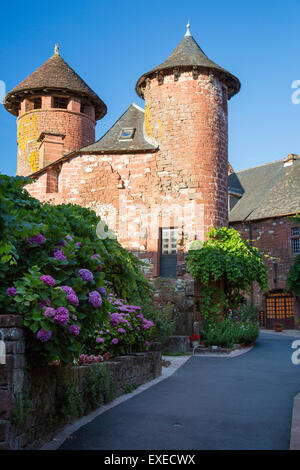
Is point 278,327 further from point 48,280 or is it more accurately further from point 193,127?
point 48,280

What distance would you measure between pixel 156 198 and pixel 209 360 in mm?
6629

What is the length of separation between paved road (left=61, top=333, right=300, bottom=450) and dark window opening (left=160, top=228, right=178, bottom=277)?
A: 6.94m

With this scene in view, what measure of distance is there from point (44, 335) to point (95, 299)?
0.69 m

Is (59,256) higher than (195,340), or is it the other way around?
(59,256)

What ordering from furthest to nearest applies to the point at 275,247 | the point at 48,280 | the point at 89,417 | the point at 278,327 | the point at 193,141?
the point at 275,247 → the point at 278,327 → the point at 193,141 → the point at 89,417 → the point at 48,280

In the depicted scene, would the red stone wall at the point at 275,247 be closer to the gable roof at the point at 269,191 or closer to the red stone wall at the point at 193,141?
the gable roof at the point at 269,191

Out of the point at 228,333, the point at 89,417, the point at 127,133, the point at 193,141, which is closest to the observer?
the point at 89,417

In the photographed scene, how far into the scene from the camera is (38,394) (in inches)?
188

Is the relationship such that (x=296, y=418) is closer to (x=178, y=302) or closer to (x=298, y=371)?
(x=298, y=371)

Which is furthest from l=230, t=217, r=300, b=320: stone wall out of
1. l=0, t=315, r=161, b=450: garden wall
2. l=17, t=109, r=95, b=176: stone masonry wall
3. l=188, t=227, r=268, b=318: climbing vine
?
l=0, t=315, r=161, b=450: garden wall

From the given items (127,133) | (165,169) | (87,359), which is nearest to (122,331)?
(87,359)

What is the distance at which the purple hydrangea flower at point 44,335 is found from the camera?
14.5 feet

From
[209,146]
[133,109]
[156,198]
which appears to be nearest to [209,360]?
[156,198]

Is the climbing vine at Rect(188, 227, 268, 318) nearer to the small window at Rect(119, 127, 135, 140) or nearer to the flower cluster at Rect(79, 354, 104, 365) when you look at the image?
the small window at Rect(119, 127, 135, 140)
